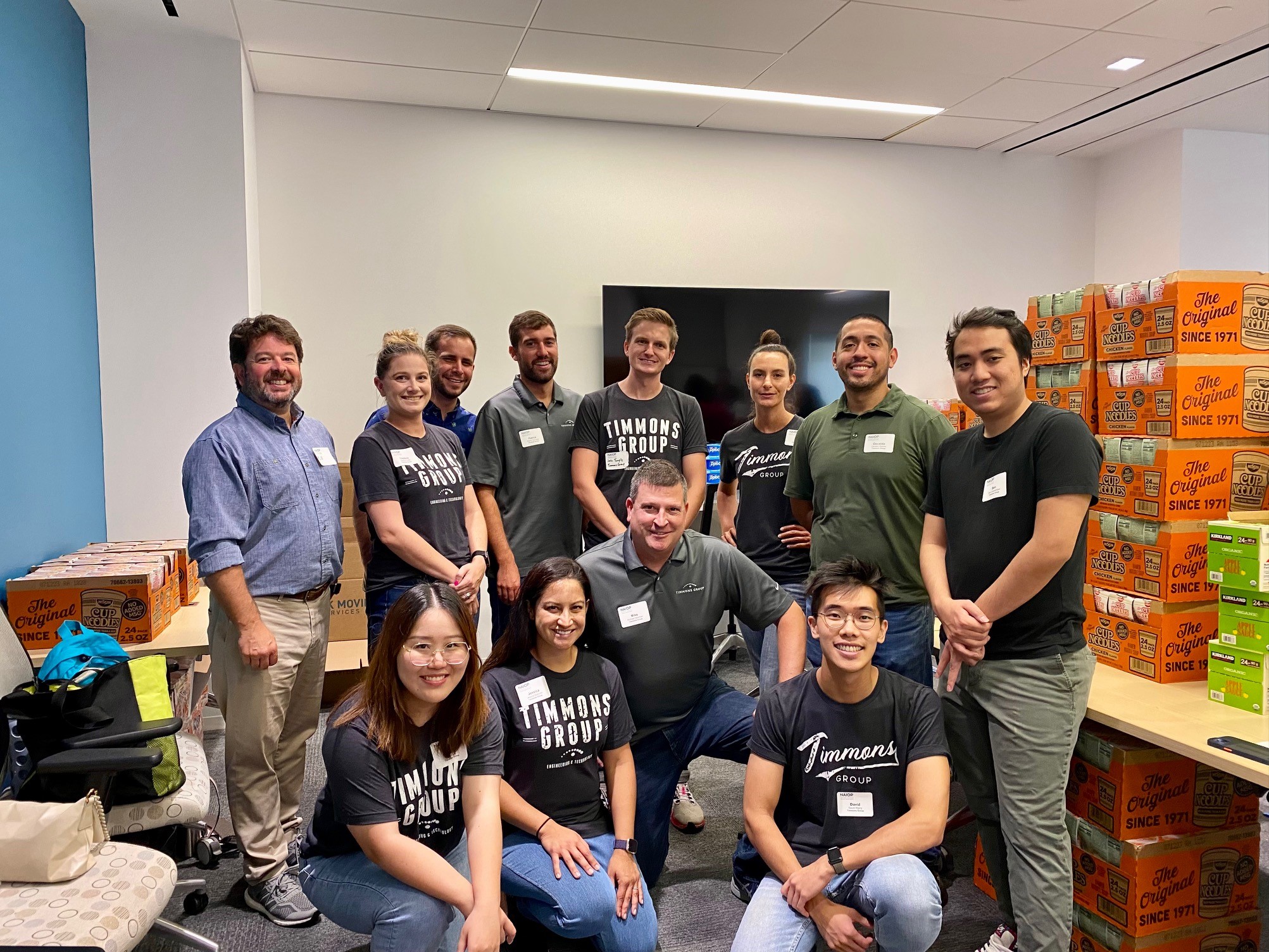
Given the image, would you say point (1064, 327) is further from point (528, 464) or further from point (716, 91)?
point (716, 91)

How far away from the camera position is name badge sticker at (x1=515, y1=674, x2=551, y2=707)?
7.02ft

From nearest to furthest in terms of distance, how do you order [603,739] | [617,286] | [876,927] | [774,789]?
[876,927] < [774,789] < [603,739] < [617,286]

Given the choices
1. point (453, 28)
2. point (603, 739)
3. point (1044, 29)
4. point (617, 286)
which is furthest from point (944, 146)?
point (603, 739)

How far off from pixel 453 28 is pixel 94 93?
155 centimetres

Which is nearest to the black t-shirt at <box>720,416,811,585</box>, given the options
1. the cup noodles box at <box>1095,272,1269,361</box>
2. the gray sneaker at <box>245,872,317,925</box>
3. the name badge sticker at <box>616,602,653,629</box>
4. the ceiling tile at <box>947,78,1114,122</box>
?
the name badge sticker at <box>616,602,653,629</box>

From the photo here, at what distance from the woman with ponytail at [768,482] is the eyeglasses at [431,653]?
50.3 inches

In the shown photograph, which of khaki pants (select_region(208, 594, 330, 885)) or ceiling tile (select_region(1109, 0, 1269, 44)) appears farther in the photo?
ceiling tile (select_region(1109, 0, 1269, 44))

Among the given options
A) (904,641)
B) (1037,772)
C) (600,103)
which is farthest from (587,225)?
(1037,772)

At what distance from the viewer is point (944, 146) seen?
18.8 feet

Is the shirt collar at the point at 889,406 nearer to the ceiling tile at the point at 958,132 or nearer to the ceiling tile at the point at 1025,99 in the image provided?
the ceiling tile at the point at 1025,99

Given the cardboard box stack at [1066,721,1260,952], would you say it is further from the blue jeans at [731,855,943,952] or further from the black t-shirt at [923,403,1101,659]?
the blue jeans at [731,855,943,952]

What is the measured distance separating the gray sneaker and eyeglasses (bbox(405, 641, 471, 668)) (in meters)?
1.01

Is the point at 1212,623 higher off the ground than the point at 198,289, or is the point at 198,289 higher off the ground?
the point at 198,289

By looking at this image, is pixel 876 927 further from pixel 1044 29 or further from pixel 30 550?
pixel 1044 29
